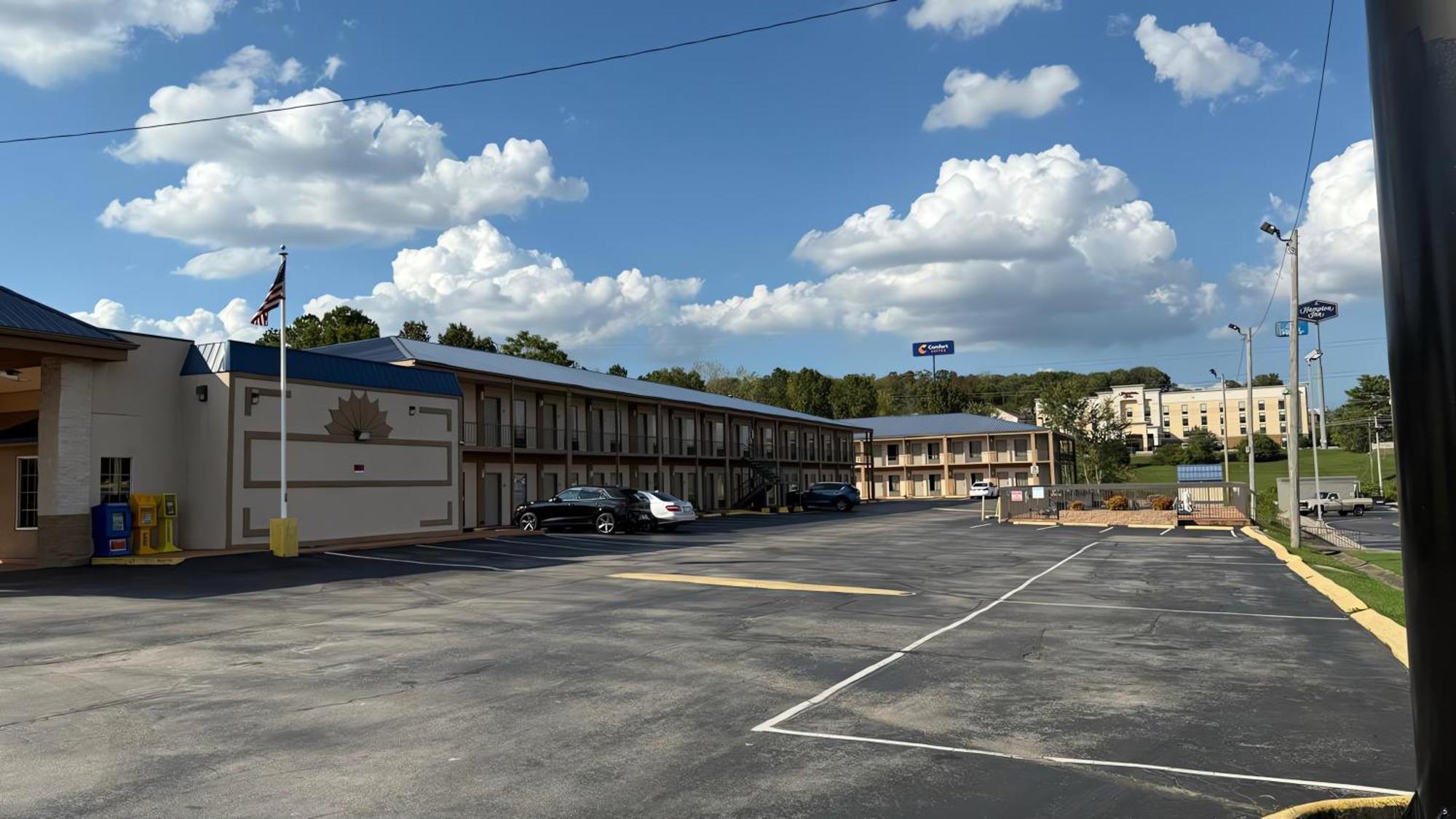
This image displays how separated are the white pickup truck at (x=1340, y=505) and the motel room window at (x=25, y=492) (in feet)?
198

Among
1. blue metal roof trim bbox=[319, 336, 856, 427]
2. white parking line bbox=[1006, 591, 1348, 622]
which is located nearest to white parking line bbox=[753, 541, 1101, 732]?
white parking line bbox=[1006, 591, 1348, 622]

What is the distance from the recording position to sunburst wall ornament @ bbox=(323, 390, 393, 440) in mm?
27750

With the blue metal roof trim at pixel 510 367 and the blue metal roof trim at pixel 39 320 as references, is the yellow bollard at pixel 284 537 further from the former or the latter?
the blue metal roof trim at pixel 510 367

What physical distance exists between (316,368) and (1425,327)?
2796 centimetres

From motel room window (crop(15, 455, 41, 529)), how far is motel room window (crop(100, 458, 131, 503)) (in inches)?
108

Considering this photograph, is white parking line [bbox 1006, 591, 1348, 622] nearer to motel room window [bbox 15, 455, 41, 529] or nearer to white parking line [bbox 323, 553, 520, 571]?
white parking line [bbox 323, 553, 520, 571]

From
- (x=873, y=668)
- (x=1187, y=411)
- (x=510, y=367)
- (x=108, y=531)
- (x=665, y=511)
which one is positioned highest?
(x=1187, y=411)

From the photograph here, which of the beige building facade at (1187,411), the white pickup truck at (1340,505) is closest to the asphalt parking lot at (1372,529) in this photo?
the white pickup truck at (1340,505)

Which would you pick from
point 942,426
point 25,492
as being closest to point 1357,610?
point 25,492

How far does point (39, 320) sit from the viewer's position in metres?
20.8

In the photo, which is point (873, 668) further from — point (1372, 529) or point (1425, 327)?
point (1372, 529)

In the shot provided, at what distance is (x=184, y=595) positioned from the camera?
16.2 m

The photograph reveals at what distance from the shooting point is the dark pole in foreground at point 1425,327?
286 cm

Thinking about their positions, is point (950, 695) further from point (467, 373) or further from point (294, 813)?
point (467, 373)
